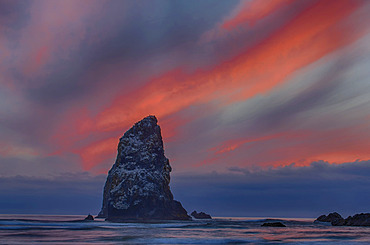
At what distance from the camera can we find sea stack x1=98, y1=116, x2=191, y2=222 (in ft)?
533

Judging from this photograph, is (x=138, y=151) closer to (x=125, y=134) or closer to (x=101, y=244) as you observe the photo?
(x=125, y=134)

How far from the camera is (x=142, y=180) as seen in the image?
166250 mm

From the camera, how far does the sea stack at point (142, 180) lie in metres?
162

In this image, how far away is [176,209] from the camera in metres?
175

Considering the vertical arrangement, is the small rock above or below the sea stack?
below

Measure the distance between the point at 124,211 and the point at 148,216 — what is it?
11.3 metres

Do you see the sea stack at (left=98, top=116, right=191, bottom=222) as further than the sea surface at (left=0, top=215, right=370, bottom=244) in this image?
Yes

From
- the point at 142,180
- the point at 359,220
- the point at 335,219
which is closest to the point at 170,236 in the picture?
the point at 142,180

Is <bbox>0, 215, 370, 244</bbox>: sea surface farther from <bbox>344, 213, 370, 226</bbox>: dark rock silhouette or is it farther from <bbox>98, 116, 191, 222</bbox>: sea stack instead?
<bbox>98, 116, 191, 222</bbox>: sea stack

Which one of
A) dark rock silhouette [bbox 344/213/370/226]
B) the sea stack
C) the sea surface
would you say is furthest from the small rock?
the sea stack

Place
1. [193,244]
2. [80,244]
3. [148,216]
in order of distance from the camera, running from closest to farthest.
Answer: [80,244]
[193,244]
[148,216]

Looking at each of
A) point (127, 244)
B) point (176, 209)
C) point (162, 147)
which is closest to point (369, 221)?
point (176, 209)

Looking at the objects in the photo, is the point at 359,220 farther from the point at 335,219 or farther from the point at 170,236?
the point at 170,236

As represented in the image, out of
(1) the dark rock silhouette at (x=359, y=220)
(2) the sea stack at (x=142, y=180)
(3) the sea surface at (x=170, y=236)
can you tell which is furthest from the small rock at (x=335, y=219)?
(2) the sea stack at (x=142, y=180)
